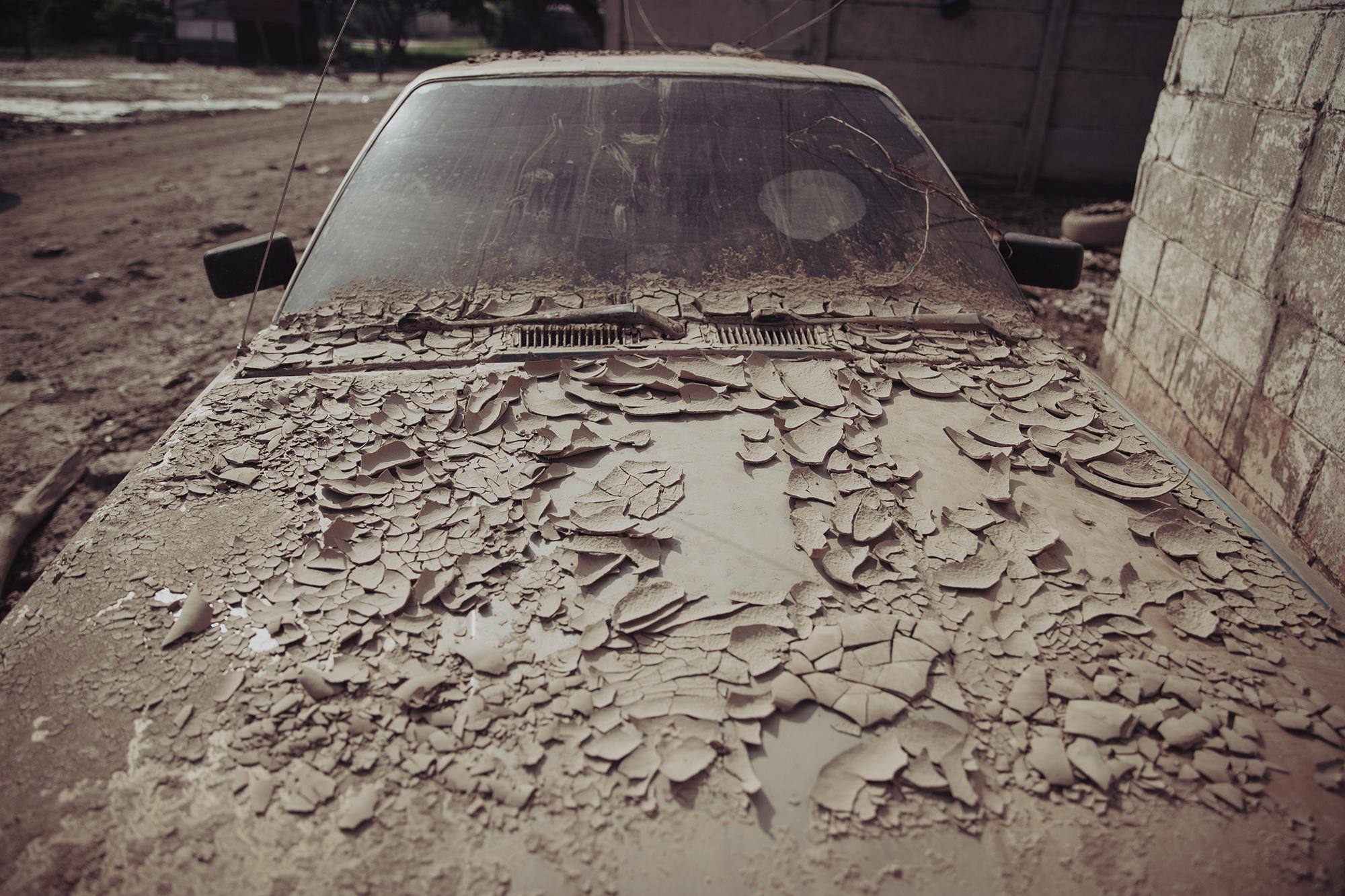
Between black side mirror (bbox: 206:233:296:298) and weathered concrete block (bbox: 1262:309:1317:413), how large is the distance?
3.08m

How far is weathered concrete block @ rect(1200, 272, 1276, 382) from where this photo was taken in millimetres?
2828

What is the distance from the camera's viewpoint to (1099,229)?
6285mm

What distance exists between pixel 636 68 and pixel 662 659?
1.90 m

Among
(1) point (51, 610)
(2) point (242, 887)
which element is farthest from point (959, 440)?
(1) point (51, 610)

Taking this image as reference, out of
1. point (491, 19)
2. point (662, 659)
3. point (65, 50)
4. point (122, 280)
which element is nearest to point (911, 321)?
point (662, 659)

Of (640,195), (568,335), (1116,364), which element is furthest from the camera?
(1116,364)

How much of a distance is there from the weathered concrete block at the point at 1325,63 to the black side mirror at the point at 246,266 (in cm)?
317

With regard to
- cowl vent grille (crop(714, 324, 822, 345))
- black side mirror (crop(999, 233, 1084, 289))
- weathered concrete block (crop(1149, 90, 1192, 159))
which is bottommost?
cowl vent grille (crop(714, 324, 822, 345))

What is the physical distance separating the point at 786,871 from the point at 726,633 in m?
0.37

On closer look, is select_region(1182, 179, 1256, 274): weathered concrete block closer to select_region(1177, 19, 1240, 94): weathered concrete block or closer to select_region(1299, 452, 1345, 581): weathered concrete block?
select_region(1177, 19, 1240, 94): weathered concrete block

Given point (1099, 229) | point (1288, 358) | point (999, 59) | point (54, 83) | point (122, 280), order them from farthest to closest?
1. point (54, 83)
2. point (999, 59)
3. point (1099, 229)
4. point (122, 280)
5. point (1288, 358)

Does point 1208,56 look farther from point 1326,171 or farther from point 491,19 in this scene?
point 491,19

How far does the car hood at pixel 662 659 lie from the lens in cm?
101

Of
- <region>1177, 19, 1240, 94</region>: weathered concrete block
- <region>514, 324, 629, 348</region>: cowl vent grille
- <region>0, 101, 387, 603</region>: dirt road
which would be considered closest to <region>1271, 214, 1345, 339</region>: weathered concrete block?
<region>1177, 19, 1240, 94</region>: weathered concrete block
